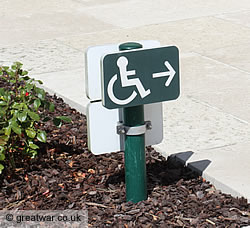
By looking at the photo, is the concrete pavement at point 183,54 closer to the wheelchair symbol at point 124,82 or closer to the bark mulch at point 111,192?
the bark mulch at point 111,192

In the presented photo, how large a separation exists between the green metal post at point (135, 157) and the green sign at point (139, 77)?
13cm

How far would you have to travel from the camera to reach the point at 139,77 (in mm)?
4047

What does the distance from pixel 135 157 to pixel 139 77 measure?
1.87 ft

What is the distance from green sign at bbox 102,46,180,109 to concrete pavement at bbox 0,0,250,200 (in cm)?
96

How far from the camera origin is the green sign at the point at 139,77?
157 inches

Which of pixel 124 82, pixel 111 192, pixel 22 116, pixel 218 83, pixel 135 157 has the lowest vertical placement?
pixel 111 192

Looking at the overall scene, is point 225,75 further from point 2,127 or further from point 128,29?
point 2,127

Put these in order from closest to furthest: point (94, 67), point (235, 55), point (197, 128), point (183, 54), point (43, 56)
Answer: point (94, 67)
point (197, 128)
point (235, 55)
point (183, 54)
point (43, 56)

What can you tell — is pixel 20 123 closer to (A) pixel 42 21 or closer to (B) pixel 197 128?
(B) pixel 197 128

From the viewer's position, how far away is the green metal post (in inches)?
167

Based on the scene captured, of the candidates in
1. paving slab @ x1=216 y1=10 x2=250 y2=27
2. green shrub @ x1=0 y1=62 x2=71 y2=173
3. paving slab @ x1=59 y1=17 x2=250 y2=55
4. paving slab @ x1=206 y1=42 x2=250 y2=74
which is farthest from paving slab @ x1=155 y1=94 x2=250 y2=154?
paving slab @ x1=216 y1=10 x2=250 y2=27

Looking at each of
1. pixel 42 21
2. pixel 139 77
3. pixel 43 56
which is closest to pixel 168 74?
pixel 139 77

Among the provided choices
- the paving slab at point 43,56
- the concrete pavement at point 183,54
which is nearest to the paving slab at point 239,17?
the concrete pavement at point 183,54

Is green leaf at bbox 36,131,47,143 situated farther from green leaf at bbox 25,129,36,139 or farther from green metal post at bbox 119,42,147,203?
green metal post at bbox 119,42,147,203
